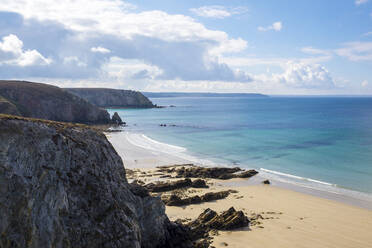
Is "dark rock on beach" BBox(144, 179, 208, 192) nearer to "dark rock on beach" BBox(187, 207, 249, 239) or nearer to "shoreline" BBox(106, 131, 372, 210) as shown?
"shoreline" BBox(106, 131, 372, 210)

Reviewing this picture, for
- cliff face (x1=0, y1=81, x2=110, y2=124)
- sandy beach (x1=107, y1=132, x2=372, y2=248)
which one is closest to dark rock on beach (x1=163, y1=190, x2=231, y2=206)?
sandy beach (x1=107, y1=132, x2=372, y2=248)

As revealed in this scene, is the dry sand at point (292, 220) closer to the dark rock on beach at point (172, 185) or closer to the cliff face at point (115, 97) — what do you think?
the dark rock on beach at point (172, 185)

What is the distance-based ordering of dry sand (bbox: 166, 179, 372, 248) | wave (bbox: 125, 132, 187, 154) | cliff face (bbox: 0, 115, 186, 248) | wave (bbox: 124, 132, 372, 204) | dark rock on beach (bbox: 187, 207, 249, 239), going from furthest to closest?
wave (bbox: 125, 132, 187, 154) → wave (bbox: 124, 132, 372, 204) → dark rock on beach (bbox: 187, 207, 249, 239) → dry sand (bbox: 166, 179, 372, 248) → cliff face (bbox: 0, 115, 186, 248)

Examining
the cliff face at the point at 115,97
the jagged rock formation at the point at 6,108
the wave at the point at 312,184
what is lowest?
the wave at the point at 312,184

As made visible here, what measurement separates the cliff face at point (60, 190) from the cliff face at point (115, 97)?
17835 centimetres

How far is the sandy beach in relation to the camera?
54.7ft

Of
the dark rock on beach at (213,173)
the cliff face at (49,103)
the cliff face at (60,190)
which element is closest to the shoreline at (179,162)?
the dark rock on beach at (213,173)

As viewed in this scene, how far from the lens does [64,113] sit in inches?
3280

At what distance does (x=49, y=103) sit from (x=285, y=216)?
2998 inches

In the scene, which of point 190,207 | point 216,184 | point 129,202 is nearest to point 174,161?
point 216,184

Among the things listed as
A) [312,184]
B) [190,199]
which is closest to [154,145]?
[312,184]

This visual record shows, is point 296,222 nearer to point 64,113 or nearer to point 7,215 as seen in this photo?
point 7,215

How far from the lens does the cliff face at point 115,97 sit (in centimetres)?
18425

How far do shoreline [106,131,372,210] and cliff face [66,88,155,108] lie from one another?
126245mm
